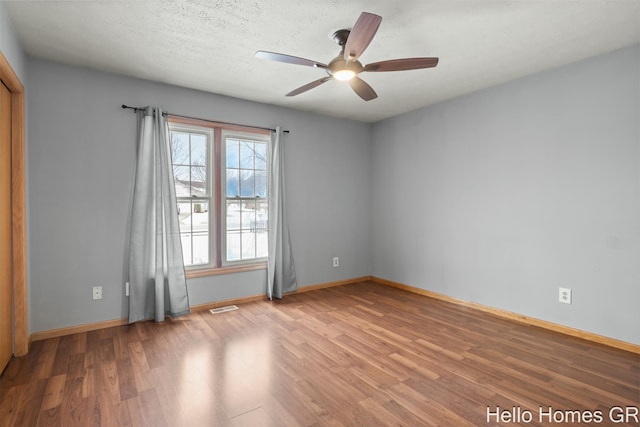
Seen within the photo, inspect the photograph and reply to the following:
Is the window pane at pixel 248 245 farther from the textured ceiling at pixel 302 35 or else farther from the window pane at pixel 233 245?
the textured ceiling at pixel 302 35

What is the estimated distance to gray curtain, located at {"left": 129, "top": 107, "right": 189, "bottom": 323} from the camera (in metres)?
3.31

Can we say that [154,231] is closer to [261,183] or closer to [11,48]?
[261,183]

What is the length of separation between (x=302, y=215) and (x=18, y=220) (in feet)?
9.70

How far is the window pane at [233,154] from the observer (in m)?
4.05

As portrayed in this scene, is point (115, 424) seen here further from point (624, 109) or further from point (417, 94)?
point (624, 109)

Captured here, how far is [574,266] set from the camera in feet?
10.1

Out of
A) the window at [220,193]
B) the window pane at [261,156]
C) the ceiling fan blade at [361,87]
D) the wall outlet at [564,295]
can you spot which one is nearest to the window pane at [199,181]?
the window at [220,193]

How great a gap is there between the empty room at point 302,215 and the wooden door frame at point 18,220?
14 mm

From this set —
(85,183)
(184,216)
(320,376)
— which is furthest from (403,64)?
(85,183)

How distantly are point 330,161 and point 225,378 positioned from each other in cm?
334

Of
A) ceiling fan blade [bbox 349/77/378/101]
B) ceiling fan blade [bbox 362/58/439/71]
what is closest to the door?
ceiling fan blade [bbox 349/77/378/101]

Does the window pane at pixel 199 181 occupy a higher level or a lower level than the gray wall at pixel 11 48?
lower

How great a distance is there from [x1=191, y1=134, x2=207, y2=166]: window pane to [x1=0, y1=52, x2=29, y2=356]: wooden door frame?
1.49m

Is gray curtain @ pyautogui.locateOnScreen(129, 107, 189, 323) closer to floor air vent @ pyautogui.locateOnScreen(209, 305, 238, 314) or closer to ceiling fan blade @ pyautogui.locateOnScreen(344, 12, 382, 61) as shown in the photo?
floor air vent @ pyautogui.locateOnScreen(209, 305, 238, 314)
